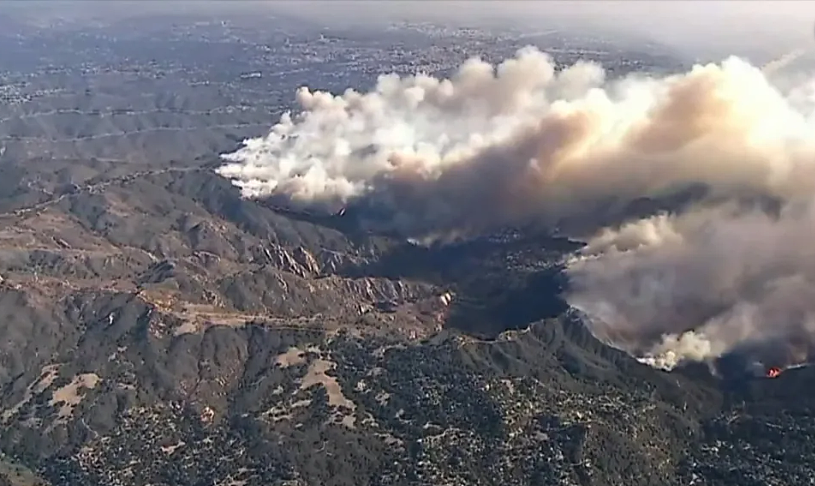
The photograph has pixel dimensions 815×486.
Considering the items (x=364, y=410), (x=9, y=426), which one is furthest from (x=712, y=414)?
(x=9, y=426)

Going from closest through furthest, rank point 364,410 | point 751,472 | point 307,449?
point 751,472
point 307,449
point 364,410

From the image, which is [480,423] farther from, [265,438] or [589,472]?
[265,438]

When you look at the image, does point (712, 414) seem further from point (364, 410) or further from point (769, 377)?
point (364, 410)

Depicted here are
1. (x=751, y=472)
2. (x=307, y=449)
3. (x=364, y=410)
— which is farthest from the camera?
(x=364, y=410)

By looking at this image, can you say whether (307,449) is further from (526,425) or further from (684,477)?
(684,477)

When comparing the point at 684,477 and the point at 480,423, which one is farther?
A: the point at 480,423

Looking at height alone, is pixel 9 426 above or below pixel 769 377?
below

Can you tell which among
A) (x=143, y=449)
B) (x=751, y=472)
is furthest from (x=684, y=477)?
(x=143, y=449)

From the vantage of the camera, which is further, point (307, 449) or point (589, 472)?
point (307, 449)
